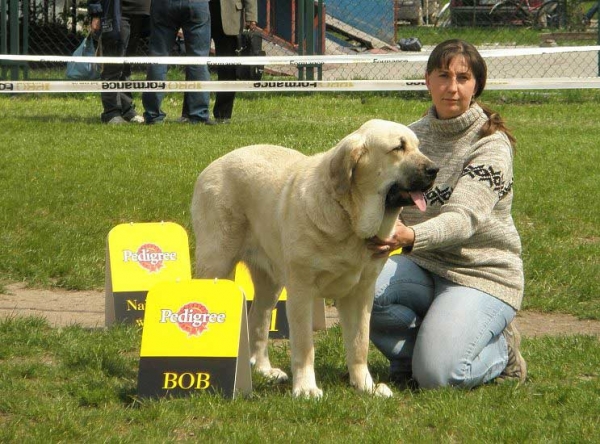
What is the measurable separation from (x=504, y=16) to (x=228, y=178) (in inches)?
624

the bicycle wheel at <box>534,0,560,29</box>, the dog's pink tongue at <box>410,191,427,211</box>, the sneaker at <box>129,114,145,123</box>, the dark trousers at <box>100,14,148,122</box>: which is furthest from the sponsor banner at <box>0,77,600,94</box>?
the bicycle wheel at <box>534,0,560,29</box>

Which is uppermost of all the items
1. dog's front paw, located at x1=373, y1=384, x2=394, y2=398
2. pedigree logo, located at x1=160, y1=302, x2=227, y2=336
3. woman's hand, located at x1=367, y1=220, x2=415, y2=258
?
woman's hand, located at x1=367, y1=220, x2=415, y2=258

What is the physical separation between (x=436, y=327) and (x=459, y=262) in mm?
340

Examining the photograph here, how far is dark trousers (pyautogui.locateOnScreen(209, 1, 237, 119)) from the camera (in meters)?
11.6

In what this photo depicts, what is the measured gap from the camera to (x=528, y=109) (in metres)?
12.8

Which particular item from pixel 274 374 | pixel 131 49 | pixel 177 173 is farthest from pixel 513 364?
pixel 131 49

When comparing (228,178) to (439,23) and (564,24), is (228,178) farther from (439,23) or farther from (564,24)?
Answer: (439,23)

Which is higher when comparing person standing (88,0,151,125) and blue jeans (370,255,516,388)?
person standing (88,0,151,125)

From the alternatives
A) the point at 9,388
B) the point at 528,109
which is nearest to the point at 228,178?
the point at 9,388

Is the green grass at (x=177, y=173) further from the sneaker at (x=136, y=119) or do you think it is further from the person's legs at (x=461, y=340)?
the person's legs at (x=461, y=340)

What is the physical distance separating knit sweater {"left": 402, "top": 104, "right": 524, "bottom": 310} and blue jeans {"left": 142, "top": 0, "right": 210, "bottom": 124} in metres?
6.55

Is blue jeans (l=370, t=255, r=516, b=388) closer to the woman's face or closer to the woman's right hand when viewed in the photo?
the woman's face

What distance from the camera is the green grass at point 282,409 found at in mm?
4016

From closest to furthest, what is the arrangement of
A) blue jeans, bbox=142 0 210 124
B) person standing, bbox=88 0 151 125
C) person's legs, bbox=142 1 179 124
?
blue jeans, bbox=142 0 210 124
person's legs, bbox=142 1 179 124
person standing, bbox=88 0 151 125
